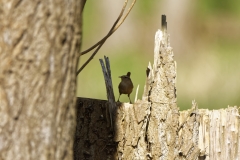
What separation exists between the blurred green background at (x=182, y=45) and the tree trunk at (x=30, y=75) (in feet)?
20.3

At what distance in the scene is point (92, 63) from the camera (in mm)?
10820

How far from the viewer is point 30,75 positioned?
107 inches

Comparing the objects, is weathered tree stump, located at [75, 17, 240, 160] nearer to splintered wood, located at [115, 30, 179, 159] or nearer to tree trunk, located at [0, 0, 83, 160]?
splintered wood, located at [115, 30, 179, 159]

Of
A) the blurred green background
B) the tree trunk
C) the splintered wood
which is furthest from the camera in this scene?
the blurred green background

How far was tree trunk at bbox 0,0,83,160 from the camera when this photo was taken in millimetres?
2701

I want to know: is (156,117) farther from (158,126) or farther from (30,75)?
(30,75)

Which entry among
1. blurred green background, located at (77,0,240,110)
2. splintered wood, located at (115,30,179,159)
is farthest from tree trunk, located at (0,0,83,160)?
blurred green background, located at (77,0,240,110)

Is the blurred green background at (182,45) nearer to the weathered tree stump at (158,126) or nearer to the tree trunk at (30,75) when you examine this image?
the weathered tree stump at (158,126)

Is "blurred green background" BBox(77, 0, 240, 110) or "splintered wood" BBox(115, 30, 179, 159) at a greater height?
"blurred green background" BBox(77, 0, 240, 110)

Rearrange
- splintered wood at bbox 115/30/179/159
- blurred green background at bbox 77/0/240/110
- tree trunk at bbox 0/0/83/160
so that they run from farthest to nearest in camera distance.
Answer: blurred green background at bbox 77/0/240/110
splintered wood at bbox 115/30/179/159
tree trunk at bbox 0/0/83/160

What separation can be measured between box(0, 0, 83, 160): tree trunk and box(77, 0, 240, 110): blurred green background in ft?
Result: 20.3

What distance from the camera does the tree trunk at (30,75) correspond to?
8.86ft

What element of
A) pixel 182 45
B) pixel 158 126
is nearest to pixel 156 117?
pixel 158 126

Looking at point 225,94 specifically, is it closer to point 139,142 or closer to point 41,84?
point 139,142
